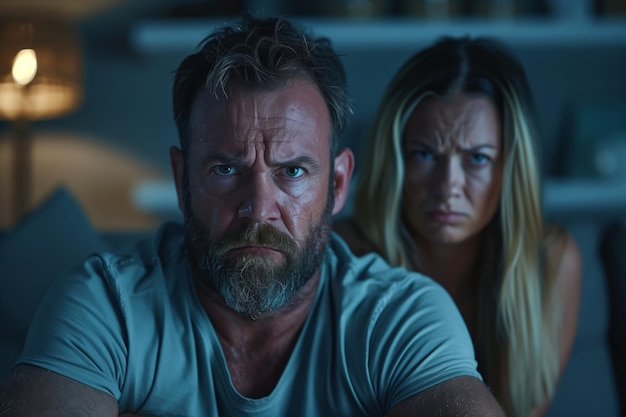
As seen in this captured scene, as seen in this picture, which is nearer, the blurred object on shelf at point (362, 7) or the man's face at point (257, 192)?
the man's face at point (257, 192)

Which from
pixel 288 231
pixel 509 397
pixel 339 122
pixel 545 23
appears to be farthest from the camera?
pixel 545 23

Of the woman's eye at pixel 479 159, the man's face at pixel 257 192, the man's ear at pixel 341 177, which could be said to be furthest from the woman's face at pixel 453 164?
the man's face at pixel 257 192

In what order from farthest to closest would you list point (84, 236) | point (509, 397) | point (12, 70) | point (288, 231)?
point (12, 70) < point (84, 236) < point (509, 397) < point (288, 231)

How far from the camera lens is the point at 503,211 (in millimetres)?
1639

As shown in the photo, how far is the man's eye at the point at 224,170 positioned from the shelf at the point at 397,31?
1.68m

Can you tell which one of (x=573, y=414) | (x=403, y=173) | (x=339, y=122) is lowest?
(x=573, y=414)

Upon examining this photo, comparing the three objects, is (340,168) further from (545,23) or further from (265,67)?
(545,23)

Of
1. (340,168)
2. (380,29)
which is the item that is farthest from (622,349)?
(380,29)

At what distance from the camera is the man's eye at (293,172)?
127 centimetres

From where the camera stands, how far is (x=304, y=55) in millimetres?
1308

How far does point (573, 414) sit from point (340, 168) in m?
0.92

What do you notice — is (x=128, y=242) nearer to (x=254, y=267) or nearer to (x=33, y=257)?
(x=33, y=257)

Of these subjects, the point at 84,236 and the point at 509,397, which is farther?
the point at 84,236

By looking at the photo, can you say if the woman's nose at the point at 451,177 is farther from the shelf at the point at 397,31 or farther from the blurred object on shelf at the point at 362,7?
the blurred object on shelf at the point at 362,7
